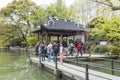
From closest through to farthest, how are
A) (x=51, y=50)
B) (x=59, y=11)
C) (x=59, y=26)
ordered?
1. (x=51, y=50)
2. (x=59, y=26)
3. (x=59, y=11)

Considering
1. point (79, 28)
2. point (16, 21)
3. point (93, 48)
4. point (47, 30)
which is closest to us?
point (47, 30)

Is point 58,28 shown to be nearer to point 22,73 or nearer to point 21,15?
point 22,73

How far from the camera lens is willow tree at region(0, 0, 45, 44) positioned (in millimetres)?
53531

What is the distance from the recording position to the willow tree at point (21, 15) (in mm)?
53531

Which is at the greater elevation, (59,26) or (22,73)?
(59,26)

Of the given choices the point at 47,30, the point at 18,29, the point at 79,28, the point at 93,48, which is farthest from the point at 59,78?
the point at 18,29

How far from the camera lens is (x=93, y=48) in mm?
34844

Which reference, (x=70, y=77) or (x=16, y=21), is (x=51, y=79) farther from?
(x=16, y=21)

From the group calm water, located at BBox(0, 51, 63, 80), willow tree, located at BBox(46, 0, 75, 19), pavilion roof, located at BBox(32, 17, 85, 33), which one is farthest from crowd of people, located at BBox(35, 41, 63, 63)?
willow tree, located at BBox(46, 0, 75, 19)

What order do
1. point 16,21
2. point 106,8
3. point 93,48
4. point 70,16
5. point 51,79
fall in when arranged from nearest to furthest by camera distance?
point 106,8
point 51,79
point 93,48
point 70,16
point 16,21

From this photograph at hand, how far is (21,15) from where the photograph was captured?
179ft

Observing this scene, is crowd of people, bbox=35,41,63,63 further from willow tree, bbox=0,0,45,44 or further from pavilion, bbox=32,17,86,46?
willow tree, bbox=0,0,45,44

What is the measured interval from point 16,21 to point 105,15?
40.9 m

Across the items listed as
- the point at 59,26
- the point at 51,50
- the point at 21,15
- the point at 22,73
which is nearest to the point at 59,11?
Result: the point at 21,15
